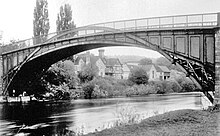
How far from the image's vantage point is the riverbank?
32.0ft

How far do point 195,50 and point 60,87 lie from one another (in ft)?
69.9

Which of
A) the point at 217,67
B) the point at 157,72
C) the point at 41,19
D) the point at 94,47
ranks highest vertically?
the point at 41,19

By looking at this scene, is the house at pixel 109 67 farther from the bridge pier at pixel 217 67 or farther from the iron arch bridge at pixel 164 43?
the bridge pier at pixel 217 67

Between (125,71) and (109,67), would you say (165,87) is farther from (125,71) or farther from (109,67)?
(125,71)

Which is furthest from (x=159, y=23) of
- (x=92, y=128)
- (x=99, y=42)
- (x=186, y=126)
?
(x=186, y=126)

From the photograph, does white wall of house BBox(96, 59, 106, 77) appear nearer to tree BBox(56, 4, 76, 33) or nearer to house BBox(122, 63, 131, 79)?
house BBox(122, 63, 131, 79)

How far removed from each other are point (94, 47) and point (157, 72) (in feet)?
Answer: 130

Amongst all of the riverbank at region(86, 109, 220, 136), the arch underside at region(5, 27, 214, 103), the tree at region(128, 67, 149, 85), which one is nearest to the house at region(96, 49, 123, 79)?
the tree at region(128, 67, 149, 85)

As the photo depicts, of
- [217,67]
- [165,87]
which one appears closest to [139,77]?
[165,87]

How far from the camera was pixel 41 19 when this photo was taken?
1283 inches

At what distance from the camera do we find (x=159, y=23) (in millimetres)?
20391

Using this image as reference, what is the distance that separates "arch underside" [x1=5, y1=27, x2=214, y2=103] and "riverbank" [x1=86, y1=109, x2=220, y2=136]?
15.2 ft

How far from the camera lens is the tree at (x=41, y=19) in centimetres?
3150

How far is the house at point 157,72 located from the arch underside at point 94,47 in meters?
31.4
